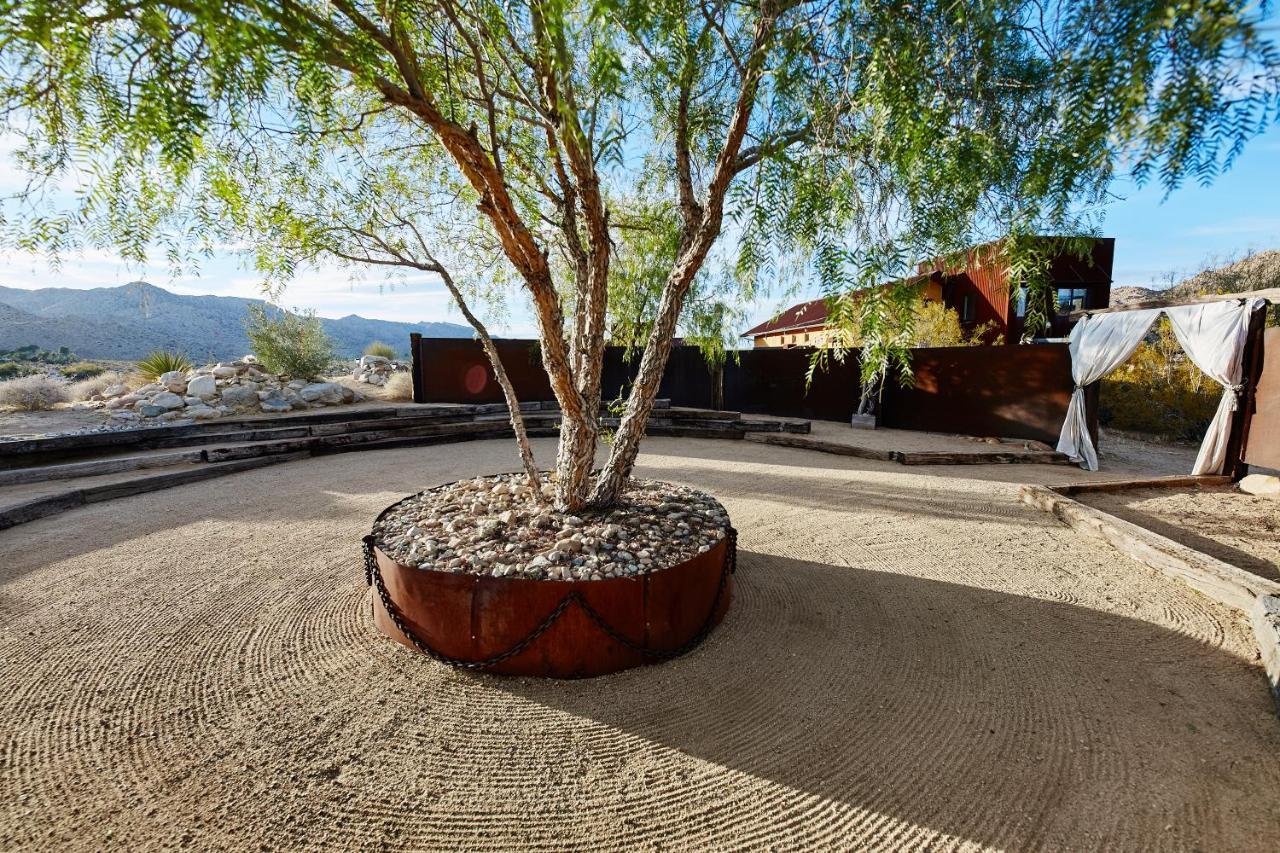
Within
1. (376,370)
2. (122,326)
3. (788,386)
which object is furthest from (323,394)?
(122,326)

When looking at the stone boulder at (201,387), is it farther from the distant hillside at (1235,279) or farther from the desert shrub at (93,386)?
the distant hillside at (1235,279)

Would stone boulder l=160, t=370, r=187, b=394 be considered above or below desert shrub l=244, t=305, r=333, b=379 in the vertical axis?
below

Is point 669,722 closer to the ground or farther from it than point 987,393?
closer to the ground

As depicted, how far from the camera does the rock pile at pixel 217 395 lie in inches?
377

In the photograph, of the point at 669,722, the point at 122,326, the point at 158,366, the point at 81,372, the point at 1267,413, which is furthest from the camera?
the point at 122,326

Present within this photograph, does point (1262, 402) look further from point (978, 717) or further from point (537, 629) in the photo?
point (537, 629)

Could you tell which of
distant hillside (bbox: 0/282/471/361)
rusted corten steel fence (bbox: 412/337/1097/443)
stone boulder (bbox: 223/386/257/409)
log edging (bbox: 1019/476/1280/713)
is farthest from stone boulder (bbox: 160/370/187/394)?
log edging (bbox: 1019/476/1280/713)

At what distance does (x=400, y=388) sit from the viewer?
39.7ft

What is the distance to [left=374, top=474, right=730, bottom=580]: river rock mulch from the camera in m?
2.46

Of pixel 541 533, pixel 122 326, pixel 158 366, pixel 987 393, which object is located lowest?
pixel 541 533

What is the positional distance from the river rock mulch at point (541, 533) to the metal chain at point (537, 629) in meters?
0.11

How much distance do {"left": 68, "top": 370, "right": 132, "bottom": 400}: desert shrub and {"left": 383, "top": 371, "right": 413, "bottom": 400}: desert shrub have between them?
518cm

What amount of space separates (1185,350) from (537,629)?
8048mm

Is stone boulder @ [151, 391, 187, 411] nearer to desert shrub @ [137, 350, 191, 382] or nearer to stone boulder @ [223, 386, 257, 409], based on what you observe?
stone boulder @ [223, 386, 257, 409]
